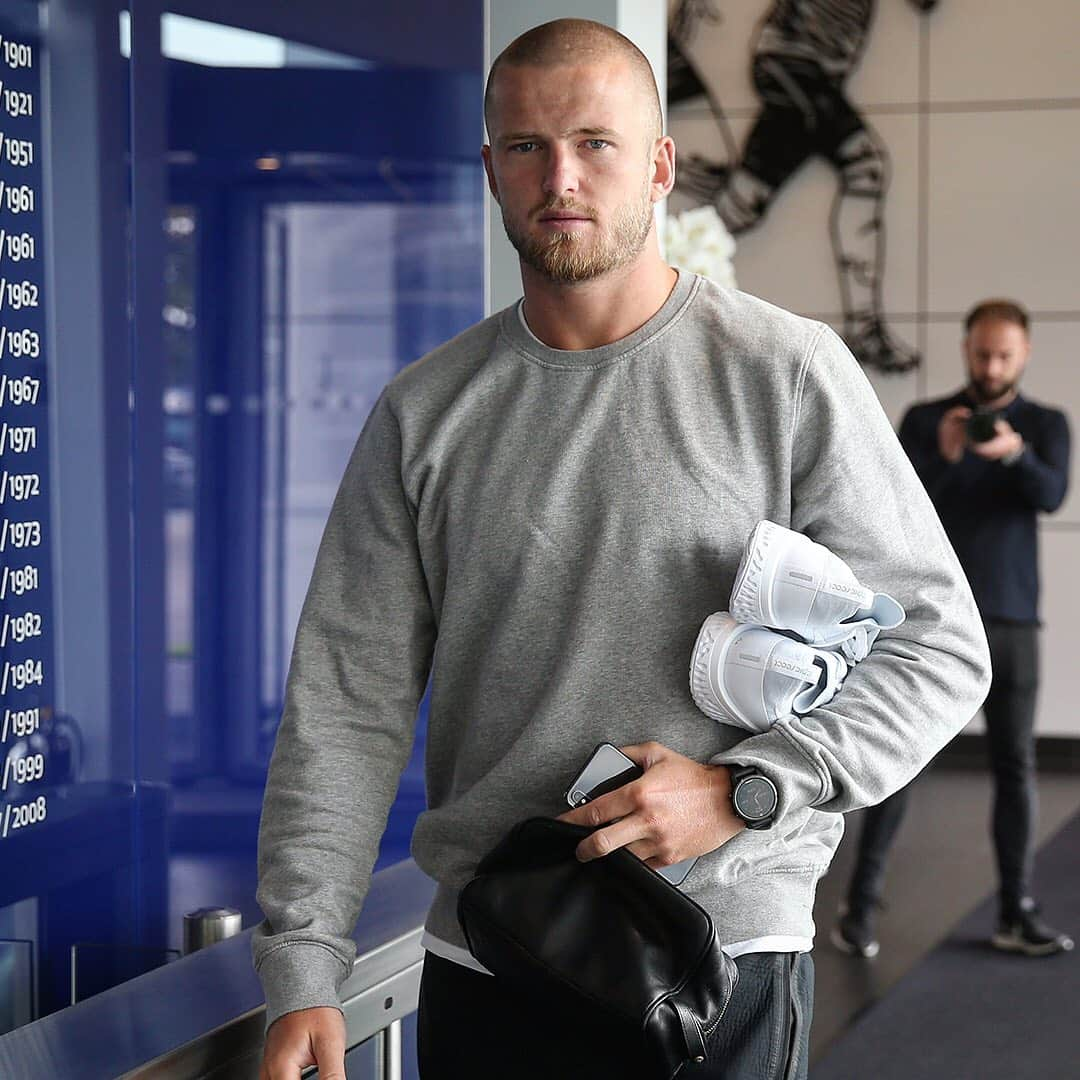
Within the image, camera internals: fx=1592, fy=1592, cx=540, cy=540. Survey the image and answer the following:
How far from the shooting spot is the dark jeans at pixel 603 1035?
1327 millimetres

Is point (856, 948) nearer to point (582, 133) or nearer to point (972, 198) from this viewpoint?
point (582, 133)

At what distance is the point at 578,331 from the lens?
1.41 meters

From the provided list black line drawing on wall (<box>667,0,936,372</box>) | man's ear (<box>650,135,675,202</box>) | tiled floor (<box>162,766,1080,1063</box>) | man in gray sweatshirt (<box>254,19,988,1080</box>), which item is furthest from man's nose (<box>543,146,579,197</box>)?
black line drawing on wall (<box>667,0,936,372</box>)

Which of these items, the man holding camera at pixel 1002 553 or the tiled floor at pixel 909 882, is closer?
the tiled floor at pixel 909 882

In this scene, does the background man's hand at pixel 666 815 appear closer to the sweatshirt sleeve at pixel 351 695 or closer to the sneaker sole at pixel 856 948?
the sweatshirt sleeve at pixel 351 695

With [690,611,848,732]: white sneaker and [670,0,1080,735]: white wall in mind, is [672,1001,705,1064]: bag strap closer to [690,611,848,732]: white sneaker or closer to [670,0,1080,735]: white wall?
[690,611,848,732]: white sneaker

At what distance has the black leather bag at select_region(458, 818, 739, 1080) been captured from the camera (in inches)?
48.1

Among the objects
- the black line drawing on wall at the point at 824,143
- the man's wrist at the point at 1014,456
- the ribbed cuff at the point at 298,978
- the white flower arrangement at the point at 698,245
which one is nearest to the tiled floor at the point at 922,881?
the man's wrist at the point at 1014,456

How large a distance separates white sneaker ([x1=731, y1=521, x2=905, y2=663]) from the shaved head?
1.28ft

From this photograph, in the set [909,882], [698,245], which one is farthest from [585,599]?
[909,882]

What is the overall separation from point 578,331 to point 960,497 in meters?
3.32

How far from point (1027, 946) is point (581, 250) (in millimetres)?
3560

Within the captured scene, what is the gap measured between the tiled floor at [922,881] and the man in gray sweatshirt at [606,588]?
2.44 metres

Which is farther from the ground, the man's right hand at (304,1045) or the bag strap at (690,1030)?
the bag strap at (690,1030)
